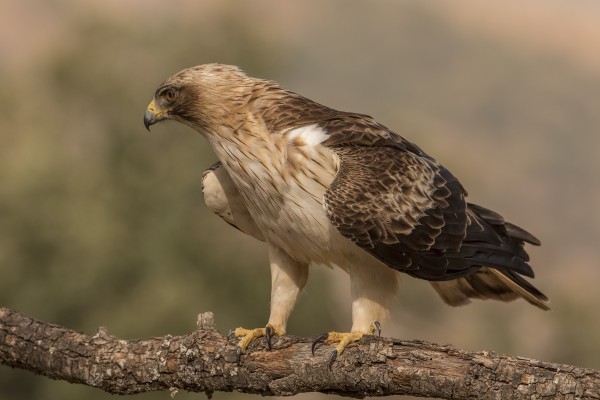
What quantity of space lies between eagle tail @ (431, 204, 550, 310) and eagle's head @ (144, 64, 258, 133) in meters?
2.02

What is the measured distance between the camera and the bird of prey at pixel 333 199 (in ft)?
24.7

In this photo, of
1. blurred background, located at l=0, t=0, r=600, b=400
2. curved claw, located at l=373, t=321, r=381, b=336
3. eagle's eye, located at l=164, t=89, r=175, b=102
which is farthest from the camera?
blurred background, located at l=0, t=0, r=600, b=400

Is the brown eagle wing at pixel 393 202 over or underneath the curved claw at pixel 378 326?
over

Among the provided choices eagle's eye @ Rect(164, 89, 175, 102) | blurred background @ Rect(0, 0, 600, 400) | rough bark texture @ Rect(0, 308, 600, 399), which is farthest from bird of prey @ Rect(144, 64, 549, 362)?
blurred background @ Rect(0, 0, 600, 400)

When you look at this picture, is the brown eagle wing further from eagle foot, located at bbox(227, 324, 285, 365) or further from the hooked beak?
the hooked beak

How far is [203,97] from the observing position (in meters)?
8.22

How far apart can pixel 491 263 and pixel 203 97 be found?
2.54 m

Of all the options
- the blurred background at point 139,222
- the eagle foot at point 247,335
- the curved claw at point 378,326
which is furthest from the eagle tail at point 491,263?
the blurred background at point 139,222

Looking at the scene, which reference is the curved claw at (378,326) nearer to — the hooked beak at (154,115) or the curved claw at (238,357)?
the curved claw at (238,357)

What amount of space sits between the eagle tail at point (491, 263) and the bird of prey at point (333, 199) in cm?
1

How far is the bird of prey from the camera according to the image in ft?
24.7

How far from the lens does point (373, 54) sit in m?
85.3

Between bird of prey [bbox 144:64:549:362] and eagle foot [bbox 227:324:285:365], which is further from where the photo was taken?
bird of prey [bbox 144:64:549:362]

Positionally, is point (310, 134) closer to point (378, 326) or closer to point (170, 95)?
point (170, 95)
